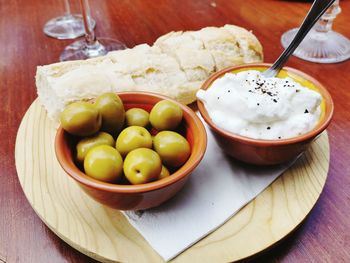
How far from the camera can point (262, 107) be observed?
2.81 feet

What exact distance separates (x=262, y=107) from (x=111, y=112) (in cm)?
34

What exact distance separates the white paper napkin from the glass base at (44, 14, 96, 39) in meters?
0.95

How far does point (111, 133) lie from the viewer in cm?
86

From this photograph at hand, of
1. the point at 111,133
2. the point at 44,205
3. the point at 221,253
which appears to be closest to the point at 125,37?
the point at 111,133

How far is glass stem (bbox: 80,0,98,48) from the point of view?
143 cm

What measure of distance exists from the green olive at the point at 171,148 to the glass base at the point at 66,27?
0.97 m

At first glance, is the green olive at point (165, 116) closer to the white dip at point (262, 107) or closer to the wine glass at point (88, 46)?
the white dip at point (262, 107)

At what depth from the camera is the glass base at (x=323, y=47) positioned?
141 centimetres

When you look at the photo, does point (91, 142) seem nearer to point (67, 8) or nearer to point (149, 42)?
point (149, 42)

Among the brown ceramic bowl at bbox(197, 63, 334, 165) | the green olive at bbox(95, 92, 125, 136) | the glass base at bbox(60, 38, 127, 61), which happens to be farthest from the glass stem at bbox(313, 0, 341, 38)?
the green olive at bbox(95, 92, 125, 136)

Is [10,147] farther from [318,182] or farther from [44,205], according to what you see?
[318,182]

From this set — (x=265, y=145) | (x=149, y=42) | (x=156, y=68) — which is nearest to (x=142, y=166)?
(x=265, y=145)

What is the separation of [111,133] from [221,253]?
1.16 ft

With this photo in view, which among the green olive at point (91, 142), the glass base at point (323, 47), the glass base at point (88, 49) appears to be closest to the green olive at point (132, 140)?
the green olive at point (91, 142)
